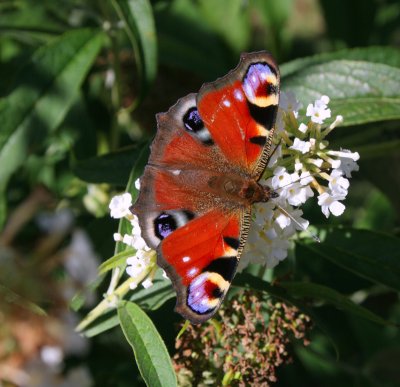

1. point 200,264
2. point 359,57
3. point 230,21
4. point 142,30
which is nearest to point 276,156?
point 200,264

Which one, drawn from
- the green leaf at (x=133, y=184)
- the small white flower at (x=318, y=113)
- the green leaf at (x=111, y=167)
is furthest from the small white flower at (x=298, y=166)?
the green leaf at (x=111, y=167)

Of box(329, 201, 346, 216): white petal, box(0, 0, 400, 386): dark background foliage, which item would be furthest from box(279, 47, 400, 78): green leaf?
box(329, 201, 346, 216): white petal

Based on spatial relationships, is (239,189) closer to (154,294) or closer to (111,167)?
(154,294)

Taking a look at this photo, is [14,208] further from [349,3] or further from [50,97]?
[349,3]

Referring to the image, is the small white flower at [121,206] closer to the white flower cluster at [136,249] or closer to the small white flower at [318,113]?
the white flower cluster at [136,249]

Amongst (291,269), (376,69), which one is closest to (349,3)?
(376,69)

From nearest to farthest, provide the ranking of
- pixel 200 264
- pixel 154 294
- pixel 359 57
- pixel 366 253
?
1. pixel 200 264
2. pixel 154 294
3. pixel 366 253
4. pixel 359 57
